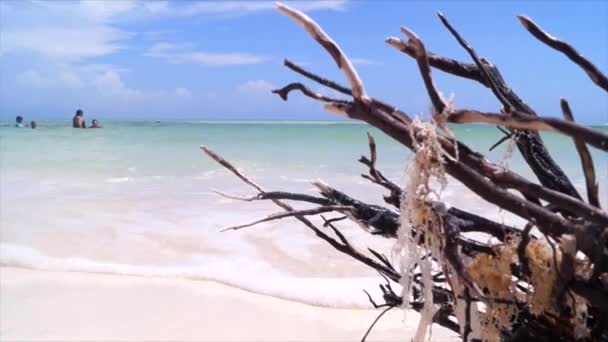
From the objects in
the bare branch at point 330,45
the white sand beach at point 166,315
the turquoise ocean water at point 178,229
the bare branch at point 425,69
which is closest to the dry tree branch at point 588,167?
the bare branch at point 425,69

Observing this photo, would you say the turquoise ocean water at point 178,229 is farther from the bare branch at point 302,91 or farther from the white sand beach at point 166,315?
the bare branch at point 302,91

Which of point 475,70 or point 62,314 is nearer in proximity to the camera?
point 475,70

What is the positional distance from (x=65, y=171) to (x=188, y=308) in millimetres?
8857

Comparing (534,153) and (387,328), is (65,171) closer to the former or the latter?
(387,328)

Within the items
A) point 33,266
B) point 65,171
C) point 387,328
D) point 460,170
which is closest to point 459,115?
point 460,170

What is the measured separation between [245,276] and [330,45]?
4.25m

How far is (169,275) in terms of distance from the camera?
4.91 meters

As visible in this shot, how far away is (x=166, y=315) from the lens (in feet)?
13.4

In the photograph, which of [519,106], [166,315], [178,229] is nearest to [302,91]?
[519,106]

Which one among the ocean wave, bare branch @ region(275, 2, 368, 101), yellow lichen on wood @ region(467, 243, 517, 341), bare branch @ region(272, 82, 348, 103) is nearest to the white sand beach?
the ocean wave

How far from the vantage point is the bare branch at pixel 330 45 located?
2.51ft

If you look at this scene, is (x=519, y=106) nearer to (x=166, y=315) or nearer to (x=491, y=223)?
(x=491, y=223)

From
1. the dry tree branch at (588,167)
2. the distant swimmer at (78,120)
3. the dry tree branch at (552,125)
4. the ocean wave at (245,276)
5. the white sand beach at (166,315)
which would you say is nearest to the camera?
the dry tree branch at (552,125)

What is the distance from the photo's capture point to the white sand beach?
379cm
